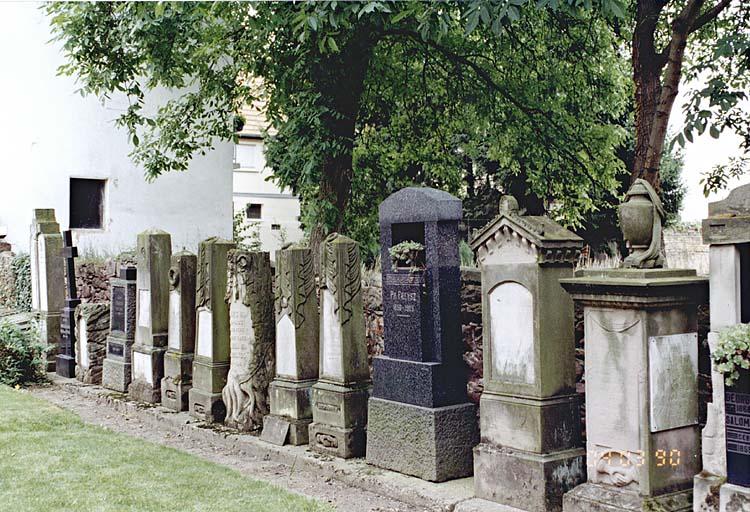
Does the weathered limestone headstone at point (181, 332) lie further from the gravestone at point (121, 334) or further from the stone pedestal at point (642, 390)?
the stone pedestal at point (642, 390)

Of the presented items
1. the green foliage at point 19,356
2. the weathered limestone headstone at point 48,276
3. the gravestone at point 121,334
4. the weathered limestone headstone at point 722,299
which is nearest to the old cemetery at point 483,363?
the weathered limestone headstone at point 722,299

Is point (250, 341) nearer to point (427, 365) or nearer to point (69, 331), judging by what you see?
point (427, 365)

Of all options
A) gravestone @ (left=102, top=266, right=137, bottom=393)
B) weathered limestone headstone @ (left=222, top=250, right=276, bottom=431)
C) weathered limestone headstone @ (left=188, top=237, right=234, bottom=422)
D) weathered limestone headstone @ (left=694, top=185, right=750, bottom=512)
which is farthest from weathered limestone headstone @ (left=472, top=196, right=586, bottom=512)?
gravestone @ (left=102, top=266, right=137, bottom=393)

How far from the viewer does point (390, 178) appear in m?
17.8

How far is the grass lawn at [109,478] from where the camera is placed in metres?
6.30

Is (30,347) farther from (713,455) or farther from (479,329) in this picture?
(713,455)

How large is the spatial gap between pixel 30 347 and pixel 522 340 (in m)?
8.89

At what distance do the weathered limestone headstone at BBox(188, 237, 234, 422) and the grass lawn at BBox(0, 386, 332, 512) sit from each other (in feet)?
3.13

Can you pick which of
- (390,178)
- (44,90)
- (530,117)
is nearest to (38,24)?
(44,90)

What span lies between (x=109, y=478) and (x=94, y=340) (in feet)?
18.1

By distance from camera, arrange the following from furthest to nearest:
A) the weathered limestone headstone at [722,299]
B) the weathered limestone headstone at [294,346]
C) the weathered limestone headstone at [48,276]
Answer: the weathered limestone headstone at [48,276] → the weathered limestone headstone at [294,346] → the weathered limestone headstone at [722,299]

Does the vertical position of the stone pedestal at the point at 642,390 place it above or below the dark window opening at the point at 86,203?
below

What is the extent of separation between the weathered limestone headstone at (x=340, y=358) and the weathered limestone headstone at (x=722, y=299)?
3308 mm

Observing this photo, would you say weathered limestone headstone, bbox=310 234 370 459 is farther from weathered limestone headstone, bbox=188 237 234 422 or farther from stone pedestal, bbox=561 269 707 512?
stone pedestal, bbox=561 269 707 512
